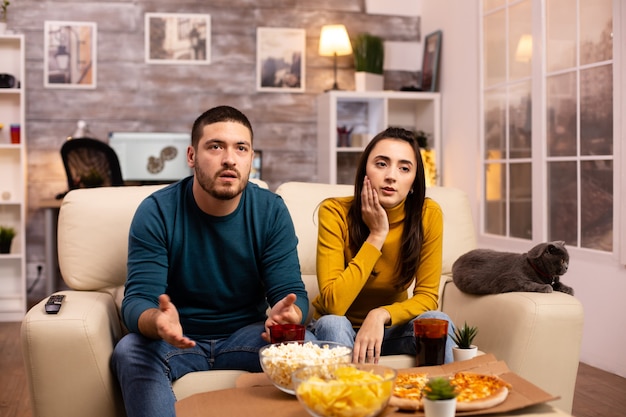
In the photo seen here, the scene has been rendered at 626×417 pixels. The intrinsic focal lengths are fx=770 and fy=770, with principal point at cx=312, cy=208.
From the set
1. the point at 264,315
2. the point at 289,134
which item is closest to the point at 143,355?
the point at 264,315

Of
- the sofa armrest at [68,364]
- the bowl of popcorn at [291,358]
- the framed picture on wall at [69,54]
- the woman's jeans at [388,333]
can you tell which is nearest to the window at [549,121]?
the woman's jeans at [388,333]

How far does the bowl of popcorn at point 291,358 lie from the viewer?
5.26ft

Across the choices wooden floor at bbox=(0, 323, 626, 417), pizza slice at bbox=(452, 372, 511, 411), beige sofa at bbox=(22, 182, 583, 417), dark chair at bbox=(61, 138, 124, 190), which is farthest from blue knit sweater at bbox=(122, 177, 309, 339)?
dark chair at bbox=(61, 138, 124, 190)

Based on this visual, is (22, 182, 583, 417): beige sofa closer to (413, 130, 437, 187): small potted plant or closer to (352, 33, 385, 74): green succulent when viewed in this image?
(413, 130, 437, 187): small potted plant

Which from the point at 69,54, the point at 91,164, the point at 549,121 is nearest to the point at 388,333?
the point at 549,121

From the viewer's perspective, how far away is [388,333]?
2346 mm

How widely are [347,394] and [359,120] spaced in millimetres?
4614

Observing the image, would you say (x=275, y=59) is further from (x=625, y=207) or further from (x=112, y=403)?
(x=112, y=403)

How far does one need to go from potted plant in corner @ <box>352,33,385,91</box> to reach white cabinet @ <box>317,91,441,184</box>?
0.13m

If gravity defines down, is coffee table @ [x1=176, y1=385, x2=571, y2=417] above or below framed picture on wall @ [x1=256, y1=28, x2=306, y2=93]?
below

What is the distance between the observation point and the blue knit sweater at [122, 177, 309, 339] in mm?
2209

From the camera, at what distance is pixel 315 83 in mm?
5891

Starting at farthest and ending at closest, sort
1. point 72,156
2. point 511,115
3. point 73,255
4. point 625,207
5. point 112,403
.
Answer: point 72,156, point 511,115, point 625,207, point 73,255, point 112,403

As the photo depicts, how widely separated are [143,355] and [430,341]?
0.73 metres
